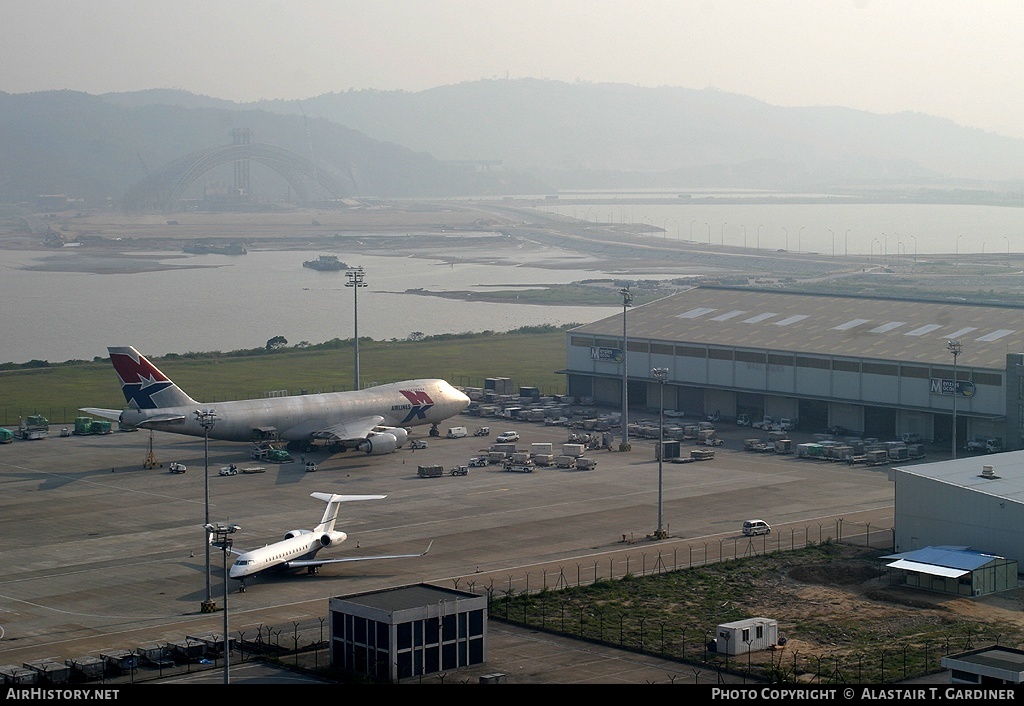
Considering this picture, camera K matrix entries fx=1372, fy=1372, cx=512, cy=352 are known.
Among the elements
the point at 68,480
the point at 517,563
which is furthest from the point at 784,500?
the point at 68,480

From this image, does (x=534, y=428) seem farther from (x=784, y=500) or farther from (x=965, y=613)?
(x=965, y=613)

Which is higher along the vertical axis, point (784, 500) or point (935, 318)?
point (935, 318)

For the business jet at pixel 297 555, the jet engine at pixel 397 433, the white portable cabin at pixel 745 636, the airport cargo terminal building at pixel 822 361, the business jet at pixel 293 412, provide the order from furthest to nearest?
the airport cargo terminal building at pixel 822 361
the jet engine at pixel 397 433
the business jet at pixel 293 412
the business jet at pixel 297 555
the white portable cabin at pixel 745 636

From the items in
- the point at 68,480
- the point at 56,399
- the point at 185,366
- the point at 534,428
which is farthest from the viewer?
the point at 185,366

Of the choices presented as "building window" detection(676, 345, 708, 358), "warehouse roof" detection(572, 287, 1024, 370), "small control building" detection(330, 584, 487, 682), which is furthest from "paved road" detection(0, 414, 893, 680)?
"building window" detection(676, 345, 708, 358)

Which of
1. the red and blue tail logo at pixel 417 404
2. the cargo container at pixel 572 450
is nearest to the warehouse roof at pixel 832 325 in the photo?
the cargo container at pixel 572 450

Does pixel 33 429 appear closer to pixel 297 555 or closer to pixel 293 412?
pixel 293 412

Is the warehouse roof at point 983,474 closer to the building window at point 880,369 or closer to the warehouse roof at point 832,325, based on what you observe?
the warehouse roof at point 832,325
